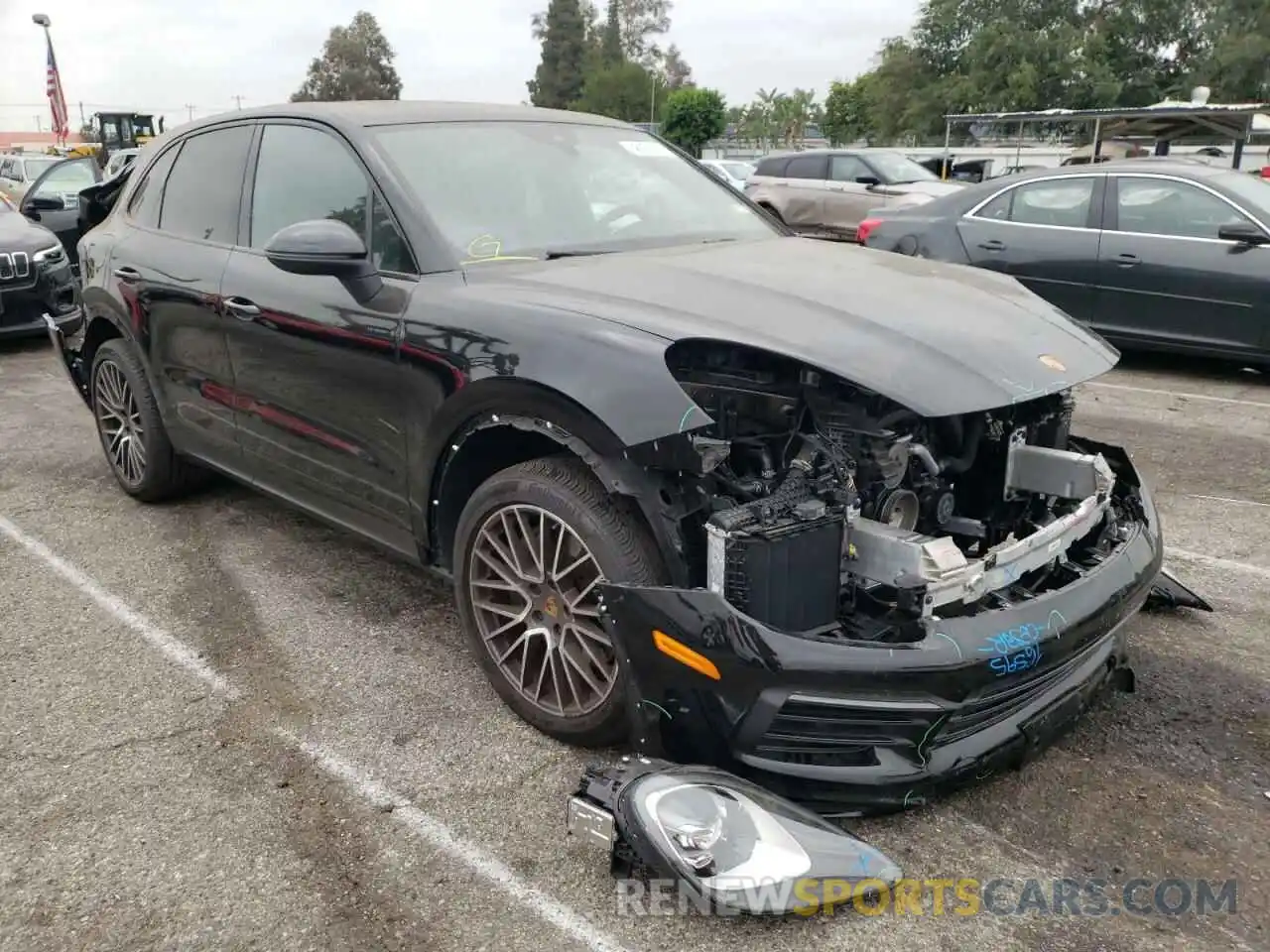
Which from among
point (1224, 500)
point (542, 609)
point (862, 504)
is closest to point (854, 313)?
point (862, 504)

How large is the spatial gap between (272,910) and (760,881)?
3.55 ft

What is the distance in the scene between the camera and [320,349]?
3.40m

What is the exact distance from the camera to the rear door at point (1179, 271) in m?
6.92

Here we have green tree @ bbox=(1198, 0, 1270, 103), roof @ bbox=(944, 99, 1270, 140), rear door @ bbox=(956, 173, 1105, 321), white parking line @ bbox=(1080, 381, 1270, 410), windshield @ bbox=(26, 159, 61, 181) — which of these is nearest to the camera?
white parking line @ bbox=(1080, 381, 1270, 410)

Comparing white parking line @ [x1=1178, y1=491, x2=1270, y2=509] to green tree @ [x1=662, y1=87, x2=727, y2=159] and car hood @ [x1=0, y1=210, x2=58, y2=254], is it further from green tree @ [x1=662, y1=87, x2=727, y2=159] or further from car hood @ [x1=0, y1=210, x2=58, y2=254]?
green tree @ [x1=662, y1=87, x2=727, y2=159]

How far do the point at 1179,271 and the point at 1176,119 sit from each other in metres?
13.8

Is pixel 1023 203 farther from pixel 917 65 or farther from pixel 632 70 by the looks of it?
pixel 632 70

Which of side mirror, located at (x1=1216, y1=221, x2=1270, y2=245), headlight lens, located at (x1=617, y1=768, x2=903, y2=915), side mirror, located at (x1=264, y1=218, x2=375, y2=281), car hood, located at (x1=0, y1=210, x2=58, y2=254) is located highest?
side mirror, located at (x1=264, y1=218, x2=375, y2=281)

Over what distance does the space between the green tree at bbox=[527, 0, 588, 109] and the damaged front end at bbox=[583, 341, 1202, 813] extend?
314 ft

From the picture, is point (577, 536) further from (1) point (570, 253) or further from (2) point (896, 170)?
(2) point (896, 170)

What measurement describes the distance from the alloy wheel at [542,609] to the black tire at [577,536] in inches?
0.8

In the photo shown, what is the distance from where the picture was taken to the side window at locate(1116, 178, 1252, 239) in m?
7.12

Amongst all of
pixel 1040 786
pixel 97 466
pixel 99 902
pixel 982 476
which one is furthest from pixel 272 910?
pixel 97 466

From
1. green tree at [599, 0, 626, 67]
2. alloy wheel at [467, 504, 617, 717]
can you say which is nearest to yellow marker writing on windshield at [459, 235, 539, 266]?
alloy wheel at [467, 504, 617, 717]
